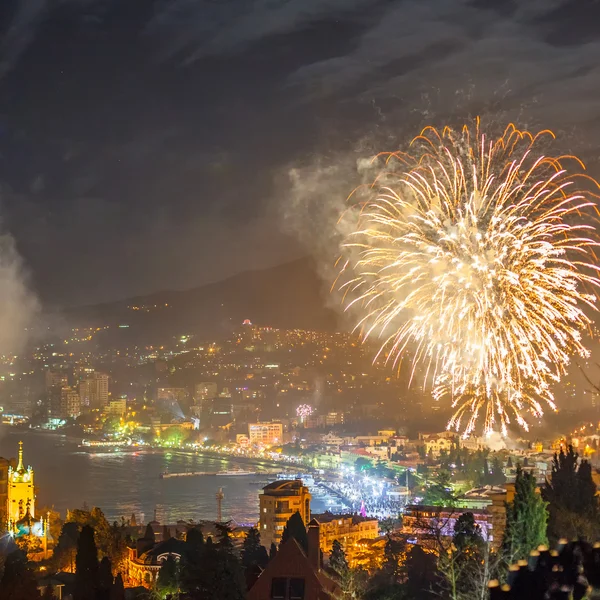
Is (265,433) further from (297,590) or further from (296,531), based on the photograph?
(297,590)

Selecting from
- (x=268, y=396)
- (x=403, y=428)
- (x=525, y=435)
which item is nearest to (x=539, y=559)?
(x=525, y=435)

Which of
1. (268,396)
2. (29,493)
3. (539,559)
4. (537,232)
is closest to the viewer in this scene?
(539,559)

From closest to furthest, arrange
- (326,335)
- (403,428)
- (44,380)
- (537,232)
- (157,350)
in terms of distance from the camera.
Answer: (537,232) < (403,428) < (44,380) < (326,335) < (157,350)

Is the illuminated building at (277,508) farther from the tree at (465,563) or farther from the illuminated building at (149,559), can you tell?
the tree at (465,563)

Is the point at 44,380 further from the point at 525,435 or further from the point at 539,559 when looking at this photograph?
the point at 539,559

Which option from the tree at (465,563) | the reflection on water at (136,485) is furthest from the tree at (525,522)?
the reflection on water at (136,485)
